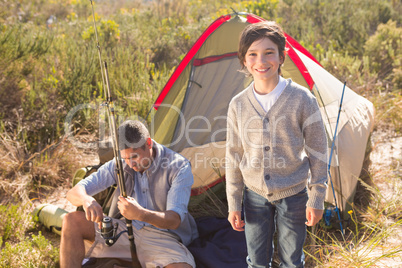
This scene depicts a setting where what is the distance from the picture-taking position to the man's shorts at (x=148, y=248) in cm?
248

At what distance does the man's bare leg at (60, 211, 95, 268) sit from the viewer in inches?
98.3

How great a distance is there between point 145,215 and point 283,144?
888mm

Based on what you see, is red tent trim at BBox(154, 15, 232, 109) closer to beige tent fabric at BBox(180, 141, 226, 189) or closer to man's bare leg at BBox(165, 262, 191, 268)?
beige tent fabric at BBox(180, 141, 226, 189)

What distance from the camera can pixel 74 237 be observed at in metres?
2.54

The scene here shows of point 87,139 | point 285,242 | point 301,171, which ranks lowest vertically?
point 87,139

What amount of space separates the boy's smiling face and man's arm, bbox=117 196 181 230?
0.97m

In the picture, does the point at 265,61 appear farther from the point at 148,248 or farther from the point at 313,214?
the point at 148,248

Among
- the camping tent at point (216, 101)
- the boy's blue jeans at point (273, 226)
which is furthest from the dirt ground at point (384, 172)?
the boy's blue jeans at point (273, 226)

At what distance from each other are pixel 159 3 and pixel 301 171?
10149 mm

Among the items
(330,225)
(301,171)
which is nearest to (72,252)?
(301,171)

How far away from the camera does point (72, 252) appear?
2.51 m

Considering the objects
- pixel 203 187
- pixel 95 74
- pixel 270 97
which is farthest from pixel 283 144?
pixel 95 74

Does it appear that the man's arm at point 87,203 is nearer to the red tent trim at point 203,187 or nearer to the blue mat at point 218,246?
the blue mat at point 218,246

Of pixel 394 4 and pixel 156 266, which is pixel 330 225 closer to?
pixel 156 266
